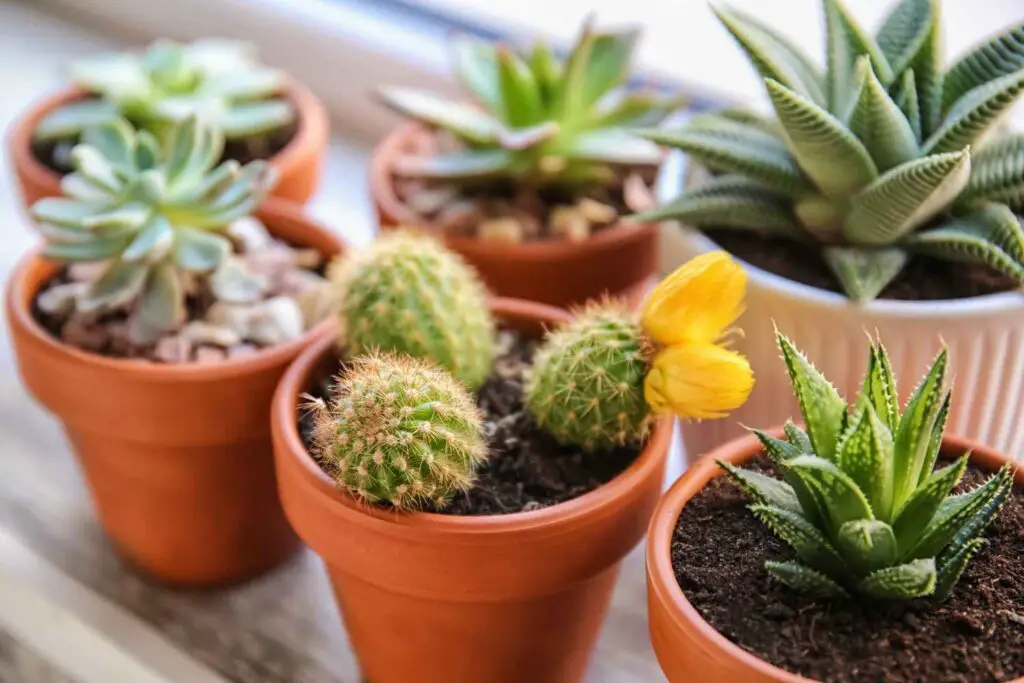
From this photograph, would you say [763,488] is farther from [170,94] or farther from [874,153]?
[170,94]

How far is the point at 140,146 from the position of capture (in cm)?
117

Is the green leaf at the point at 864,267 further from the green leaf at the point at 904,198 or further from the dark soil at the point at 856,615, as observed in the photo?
the dark soil at the point at 856,615

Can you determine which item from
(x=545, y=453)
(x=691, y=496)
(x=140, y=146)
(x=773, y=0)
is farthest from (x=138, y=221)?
(x=773, y=0)

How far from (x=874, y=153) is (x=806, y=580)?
38cm

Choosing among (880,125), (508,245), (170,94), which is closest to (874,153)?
(880,125)

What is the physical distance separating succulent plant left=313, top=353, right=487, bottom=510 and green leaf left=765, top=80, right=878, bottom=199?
0.32 meters

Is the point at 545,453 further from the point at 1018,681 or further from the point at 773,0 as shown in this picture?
the point at 773,0

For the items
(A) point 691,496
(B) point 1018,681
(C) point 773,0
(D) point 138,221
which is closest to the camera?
(B) point 1018,681

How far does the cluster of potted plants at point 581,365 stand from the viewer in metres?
0.77

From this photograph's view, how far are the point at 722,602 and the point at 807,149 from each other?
1.22 feet

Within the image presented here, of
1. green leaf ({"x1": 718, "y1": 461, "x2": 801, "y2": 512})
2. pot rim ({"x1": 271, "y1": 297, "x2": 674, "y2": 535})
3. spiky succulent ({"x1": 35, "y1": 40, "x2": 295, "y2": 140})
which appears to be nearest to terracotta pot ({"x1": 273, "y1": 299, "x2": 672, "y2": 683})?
pot rim ({"x1": 271, "y1": 297, "x2": 674, "y2": 535})

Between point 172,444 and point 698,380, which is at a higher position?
point 698,380

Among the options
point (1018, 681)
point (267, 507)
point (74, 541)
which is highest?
point (1018, 681)

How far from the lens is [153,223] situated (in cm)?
110
